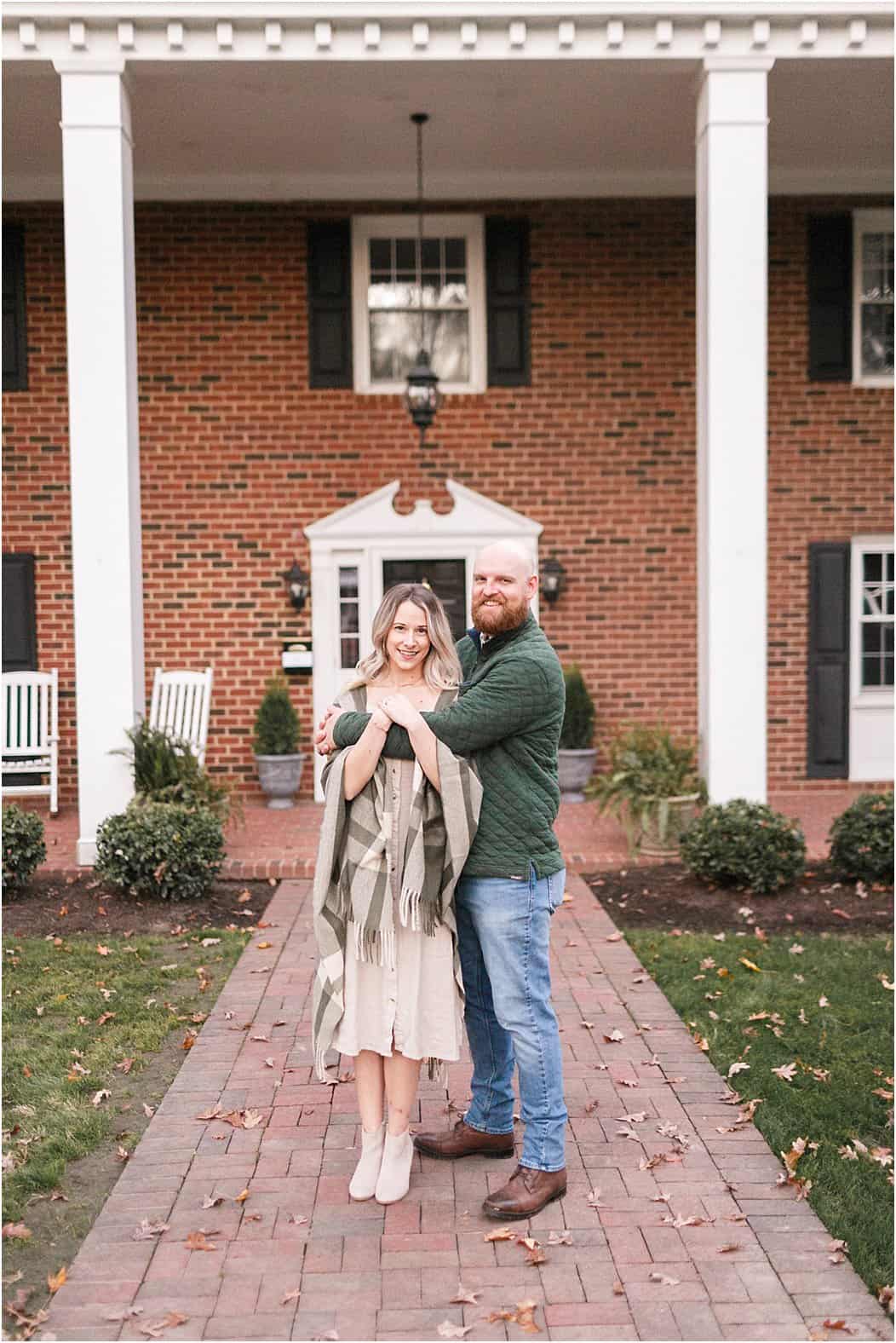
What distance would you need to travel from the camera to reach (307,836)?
344 inches

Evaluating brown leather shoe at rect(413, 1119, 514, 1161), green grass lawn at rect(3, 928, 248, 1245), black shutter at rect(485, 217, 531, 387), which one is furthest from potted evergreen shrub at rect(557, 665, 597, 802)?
brown leather shoe at rect(413, 1119, 514, 1161)

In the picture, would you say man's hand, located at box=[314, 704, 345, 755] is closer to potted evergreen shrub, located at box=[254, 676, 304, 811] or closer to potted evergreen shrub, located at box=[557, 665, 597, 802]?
potted evergreen shrub, located at box=[254, 676, 304, 811]

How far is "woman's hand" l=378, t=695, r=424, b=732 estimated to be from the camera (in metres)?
3.33

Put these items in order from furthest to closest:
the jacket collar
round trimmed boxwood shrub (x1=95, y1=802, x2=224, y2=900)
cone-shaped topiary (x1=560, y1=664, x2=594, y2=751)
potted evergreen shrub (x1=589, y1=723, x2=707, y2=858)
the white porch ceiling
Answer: cone-shaped topiary (x1=560, y1=664, x2=594, y2=751), potted evergreen shrub (x1=589, y1=723, x2=707, y2=858), the white porch ceiling, round trimmed boxwood shrub (x1=95, y1=802, x2=224, y2=900), the jacket collar

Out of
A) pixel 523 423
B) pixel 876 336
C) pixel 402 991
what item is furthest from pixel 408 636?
pixel 876 336

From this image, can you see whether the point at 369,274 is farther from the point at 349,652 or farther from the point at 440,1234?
the point at 440,1234

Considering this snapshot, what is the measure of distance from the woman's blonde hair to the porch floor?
439cm

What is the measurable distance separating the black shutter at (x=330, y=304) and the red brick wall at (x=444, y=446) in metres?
0.11

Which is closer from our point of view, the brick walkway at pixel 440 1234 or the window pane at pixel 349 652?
the brick walkway at pixel 440 1234

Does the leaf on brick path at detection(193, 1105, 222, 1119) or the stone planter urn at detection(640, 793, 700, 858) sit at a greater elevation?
the stone planter urn at detection(640, 793, 700, 858)

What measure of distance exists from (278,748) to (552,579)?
8.53ft

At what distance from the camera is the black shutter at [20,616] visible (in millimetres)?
10125

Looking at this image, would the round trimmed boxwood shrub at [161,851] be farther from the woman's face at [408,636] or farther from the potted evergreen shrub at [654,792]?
the woman's face at [408,636]

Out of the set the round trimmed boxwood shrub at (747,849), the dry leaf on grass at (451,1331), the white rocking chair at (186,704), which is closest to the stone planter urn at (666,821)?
the round trimmed boxwood shrub at (747,849)
